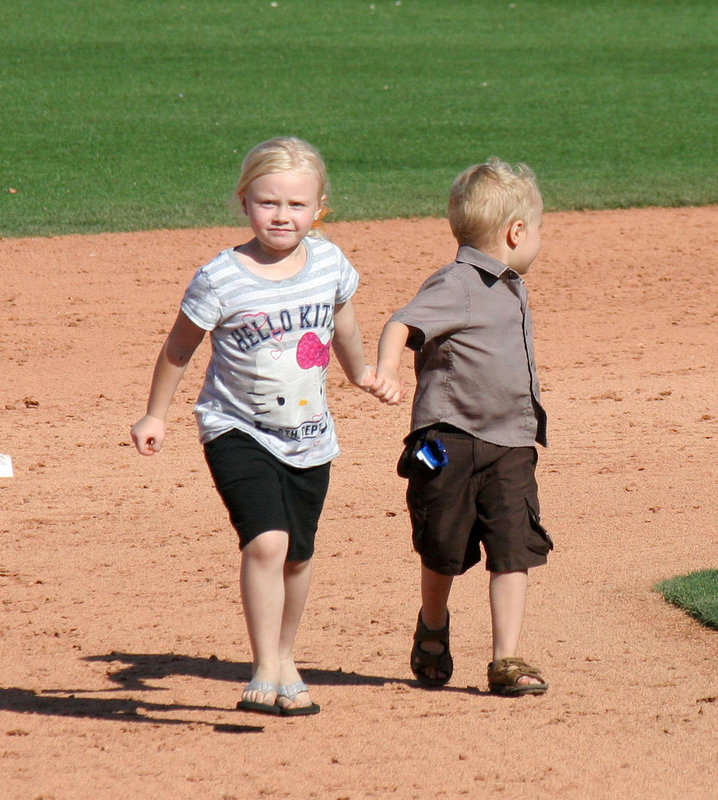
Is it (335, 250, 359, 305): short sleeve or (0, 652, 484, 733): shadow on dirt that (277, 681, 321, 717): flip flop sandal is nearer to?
(0, 652, 484, 733): shadow on dirt

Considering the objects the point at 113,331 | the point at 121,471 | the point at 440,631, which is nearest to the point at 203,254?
the point at 113,331

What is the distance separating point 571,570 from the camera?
5.12 m

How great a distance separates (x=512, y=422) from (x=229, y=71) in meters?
17.6

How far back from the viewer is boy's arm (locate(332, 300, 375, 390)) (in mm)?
3729

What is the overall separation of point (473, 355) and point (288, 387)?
Answer: 1.92ft

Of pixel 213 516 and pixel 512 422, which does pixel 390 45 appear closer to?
pixel 213 516

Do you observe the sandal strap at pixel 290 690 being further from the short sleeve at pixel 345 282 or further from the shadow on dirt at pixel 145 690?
the short sleeve at pixel 345 282

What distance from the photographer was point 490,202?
386 cm

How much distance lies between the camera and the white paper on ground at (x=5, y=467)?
6.26m

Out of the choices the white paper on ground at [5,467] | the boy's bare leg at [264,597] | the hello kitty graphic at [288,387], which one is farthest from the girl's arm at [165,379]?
the white paper on ground at [5,467]

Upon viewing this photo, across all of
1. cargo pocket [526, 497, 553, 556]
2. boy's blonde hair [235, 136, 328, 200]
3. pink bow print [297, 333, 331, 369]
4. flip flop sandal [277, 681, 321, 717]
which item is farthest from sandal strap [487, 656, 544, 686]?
boy's blonde hair [235, 136, 328, 200]

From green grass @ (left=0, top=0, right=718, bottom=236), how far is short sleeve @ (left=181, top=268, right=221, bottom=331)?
314 inches

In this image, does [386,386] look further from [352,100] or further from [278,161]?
[352,100]

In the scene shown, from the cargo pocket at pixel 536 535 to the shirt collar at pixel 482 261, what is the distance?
2.21ft
